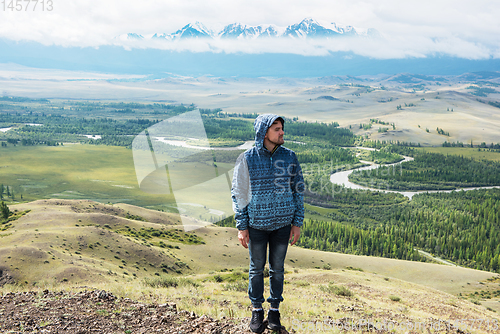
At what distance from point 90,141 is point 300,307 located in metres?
188

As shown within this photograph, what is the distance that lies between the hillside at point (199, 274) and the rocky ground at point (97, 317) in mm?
331

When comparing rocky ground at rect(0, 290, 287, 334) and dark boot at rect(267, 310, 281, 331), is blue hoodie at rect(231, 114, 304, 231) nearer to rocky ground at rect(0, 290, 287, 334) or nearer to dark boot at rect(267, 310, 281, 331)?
dark boot at rect(267, 310, 281, 331)

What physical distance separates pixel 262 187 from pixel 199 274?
18124 millimetres

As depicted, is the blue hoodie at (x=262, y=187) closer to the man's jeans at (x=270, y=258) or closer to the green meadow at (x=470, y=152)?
the man's jeans at (x=270, y=258)

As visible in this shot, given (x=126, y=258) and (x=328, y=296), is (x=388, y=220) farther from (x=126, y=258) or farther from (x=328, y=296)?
(x=328, y=296)

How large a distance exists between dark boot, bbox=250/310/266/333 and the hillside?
0.88 metres

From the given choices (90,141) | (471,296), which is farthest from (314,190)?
(90,141)

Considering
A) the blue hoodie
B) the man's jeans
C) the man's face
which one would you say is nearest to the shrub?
the man's jeans

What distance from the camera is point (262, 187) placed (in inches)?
250

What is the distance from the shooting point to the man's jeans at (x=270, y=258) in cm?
657

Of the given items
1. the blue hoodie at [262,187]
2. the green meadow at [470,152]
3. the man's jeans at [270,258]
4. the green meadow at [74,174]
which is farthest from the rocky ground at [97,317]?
the green meadow at [470,152]

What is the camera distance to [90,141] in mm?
181500

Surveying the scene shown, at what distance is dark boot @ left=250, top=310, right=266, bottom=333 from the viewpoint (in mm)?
6676

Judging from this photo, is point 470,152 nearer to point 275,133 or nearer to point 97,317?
point 275,133
